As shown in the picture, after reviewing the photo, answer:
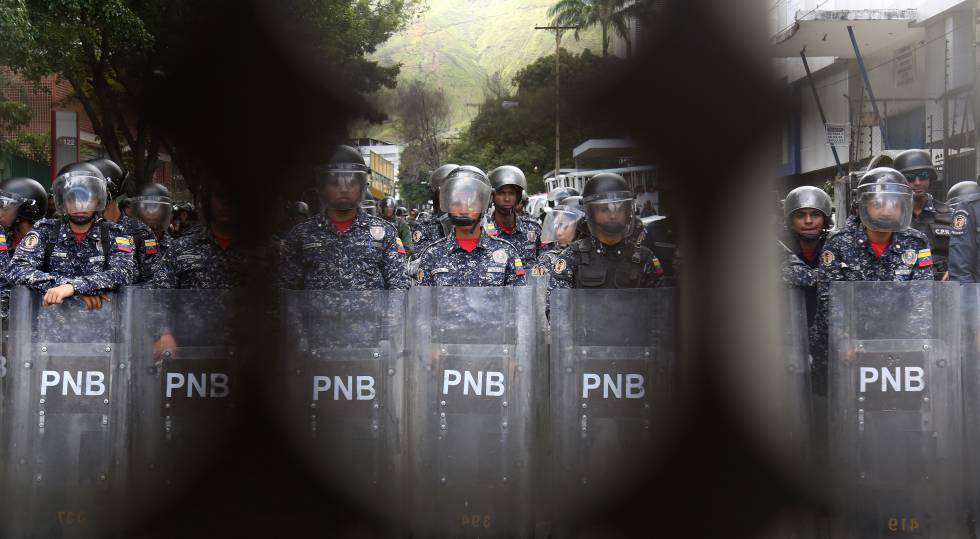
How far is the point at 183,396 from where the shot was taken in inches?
139

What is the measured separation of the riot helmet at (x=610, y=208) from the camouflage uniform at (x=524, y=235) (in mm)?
1634

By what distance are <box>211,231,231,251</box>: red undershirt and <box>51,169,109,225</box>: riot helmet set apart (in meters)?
0.62

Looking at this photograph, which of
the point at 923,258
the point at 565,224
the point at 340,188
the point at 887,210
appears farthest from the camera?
the point at 565,224

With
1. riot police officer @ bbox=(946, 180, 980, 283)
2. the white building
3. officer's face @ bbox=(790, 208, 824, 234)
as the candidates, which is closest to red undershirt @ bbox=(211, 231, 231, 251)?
officer's face @ bbox=(790, 208, 824, 234)

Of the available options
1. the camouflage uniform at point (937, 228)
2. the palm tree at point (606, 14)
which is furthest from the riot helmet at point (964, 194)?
the palm tree at point (606, 14)

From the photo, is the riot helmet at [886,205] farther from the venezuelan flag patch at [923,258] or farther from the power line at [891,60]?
the power line at [891,60]

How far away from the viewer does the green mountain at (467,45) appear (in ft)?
66.6

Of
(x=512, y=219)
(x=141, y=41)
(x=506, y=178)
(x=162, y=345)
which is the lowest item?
(x=162, y=345)

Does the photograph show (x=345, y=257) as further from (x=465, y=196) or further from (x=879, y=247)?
(x=879, y=247)

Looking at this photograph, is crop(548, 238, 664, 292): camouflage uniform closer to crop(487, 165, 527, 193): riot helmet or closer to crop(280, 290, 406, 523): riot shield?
crop(280, 290, 406, 523): riot shield

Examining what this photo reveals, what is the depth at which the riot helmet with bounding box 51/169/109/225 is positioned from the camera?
4.64 m

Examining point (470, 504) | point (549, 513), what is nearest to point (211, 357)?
point (470, 504)

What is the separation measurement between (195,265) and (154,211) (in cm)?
348

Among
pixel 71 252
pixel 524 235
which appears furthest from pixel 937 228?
pixel 71 252
